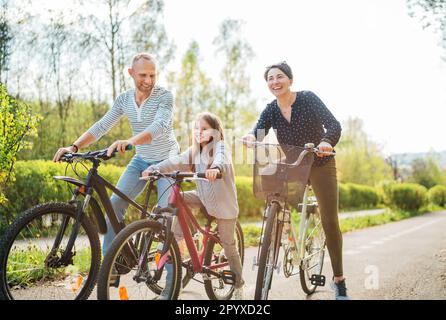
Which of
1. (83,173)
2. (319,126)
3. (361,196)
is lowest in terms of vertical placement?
(361,196)

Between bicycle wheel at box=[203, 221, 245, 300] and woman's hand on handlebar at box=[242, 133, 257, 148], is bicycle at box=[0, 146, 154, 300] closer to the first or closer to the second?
bicycle wheel at box=[203, 221, 245, 300]

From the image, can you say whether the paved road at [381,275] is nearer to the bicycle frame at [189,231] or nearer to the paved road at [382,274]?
the paved road at [382,274]

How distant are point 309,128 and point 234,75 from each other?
54.2 ft

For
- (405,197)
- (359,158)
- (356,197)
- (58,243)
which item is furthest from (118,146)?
(359,158)

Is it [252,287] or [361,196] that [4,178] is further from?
[361,196]

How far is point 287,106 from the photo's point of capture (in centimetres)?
389

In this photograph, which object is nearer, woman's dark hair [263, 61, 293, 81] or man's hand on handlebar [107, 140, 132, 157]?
man's hand on handlebar [107, 140, 132, 157]

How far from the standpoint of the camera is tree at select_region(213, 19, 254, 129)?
19.3 metres

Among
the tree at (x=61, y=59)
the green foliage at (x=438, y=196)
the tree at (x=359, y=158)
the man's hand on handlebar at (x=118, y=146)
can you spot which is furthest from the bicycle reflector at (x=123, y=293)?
the tree at (x=359, y=158)

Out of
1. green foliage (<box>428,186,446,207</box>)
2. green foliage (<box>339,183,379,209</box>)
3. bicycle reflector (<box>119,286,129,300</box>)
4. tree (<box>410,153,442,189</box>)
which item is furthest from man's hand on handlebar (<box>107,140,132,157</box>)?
tree (<box>410,153,442,189</box>)

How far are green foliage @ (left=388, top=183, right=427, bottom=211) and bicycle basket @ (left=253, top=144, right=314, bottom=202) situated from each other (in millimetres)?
17747

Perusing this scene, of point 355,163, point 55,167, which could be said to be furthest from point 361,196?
point 55,167

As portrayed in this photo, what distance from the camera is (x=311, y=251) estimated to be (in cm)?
431

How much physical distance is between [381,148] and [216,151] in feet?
149
